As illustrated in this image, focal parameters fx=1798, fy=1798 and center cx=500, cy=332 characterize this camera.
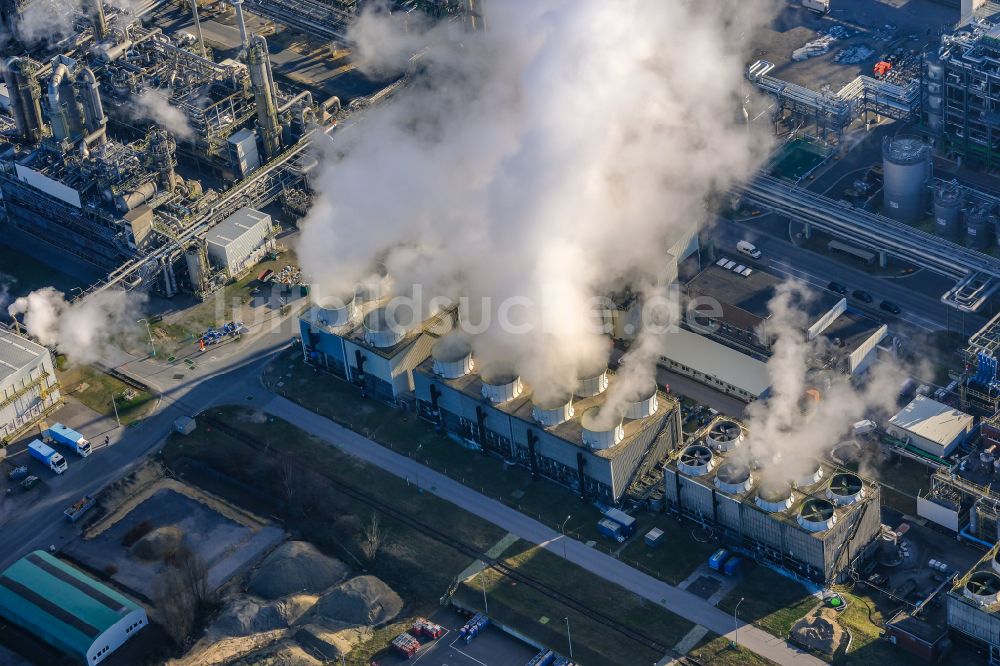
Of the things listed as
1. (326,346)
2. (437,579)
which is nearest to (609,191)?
(326,346)

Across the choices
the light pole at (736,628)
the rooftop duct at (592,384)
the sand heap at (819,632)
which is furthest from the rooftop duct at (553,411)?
the sand heap at (819,632)

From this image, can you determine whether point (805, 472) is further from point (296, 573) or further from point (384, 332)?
point (296, 573)

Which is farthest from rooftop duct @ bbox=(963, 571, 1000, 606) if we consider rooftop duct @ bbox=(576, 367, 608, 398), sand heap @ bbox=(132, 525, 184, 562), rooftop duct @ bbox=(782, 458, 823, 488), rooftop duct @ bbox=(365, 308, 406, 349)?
sand heap @ bbox=(132, 525, 184, 562)

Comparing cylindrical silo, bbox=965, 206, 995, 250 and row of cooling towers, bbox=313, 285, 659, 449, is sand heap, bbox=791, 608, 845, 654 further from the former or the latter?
cylindrical silo, bbox=965, 206, 995, 250

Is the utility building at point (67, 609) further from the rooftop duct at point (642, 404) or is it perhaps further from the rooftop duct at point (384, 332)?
the rooftop duct at point (642, 404)

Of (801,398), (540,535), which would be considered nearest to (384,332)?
(540,535)

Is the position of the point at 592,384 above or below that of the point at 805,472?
above
